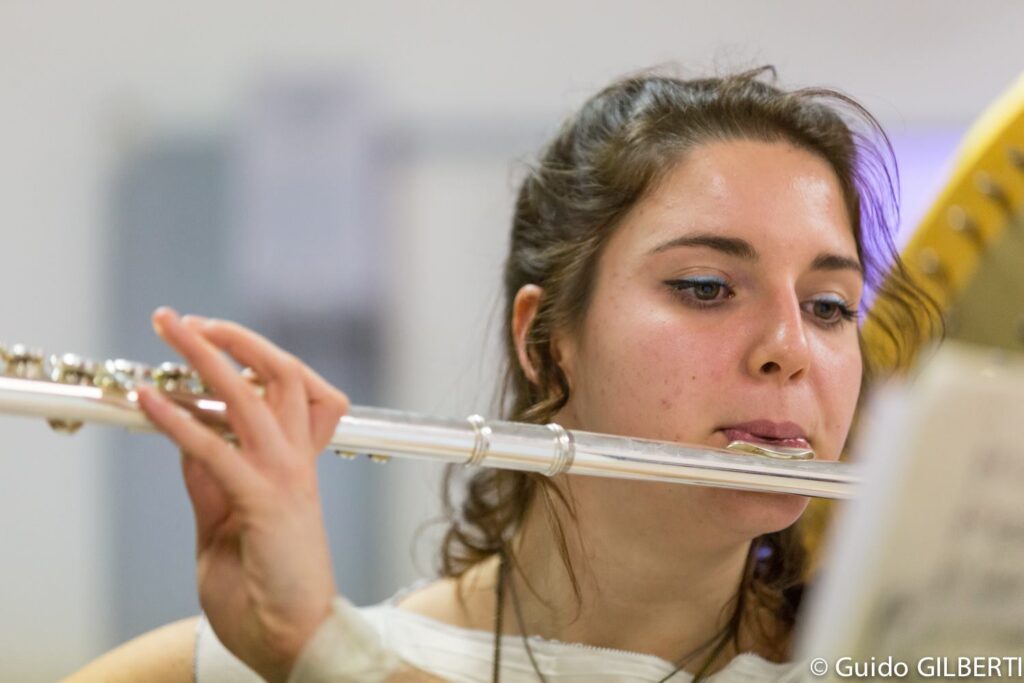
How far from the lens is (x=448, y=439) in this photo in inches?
33.4

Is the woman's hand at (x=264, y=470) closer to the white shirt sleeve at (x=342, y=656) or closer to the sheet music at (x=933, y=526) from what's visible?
the white shirt sleeve at (x=342, y=656)

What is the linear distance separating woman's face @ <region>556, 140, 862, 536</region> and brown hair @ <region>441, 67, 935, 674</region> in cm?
3

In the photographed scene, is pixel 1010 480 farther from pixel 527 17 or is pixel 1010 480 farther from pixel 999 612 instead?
pixel 527 17

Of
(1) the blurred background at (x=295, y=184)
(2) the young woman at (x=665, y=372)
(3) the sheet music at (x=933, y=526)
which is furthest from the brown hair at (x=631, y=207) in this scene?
(1) the blurred background at (x=295, y=184)

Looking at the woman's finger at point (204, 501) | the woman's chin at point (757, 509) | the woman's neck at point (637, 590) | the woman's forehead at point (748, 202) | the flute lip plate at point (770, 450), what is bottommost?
the woman's neck at point (637, 590)

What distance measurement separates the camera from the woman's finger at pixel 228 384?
724 mm

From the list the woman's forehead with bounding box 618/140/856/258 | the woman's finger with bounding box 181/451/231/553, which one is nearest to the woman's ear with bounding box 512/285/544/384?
the woman's forehead with bounding box 618/140/856/258

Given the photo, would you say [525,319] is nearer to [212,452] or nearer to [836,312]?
[836,312]

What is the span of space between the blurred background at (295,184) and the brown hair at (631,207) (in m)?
1.89

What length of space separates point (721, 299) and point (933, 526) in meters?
0.61

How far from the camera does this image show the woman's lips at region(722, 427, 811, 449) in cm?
104

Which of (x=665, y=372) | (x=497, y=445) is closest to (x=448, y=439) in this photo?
(x=497, y=445)

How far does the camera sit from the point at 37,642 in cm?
323

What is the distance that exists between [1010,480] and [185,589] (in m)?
3.01
